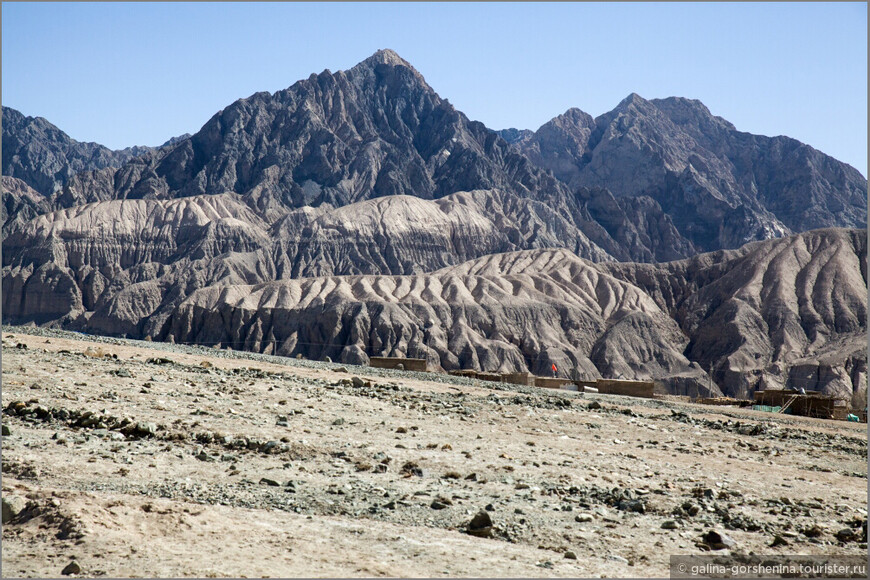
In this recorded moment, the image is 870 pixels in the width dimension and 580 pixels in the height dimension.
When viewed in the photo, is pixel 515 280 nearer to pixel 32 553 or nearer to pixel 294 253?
pixel 294 253

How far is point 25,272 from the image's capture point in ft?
551

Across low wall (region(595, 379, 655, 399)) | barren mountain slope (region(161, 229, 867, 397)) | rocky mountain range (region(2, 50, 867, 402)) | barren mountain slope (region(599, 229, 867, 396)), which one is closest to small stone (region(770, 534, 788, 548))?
low wall (region(595, 379, 655, 399))

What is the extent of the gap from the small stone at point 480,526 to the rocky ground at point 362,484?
0.03 metres

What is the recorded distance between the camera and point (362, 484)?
13.0m

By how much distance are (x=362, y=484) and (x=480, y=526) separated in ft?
7.96

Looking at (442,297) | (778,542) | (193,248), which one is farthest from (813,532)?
(193,248)

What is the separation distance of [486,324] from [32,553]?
112m

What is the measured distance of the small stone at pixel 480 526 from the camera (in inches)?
435

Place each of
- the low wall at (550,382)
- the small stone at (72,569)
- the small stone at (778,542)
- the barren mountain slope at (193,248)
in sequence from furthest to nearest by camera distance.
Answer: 1. the barren mountain slope at (193,248)
2. the low wall at (550,382)
3. the small stone at (778,542)
4. the small stone at (72,569)

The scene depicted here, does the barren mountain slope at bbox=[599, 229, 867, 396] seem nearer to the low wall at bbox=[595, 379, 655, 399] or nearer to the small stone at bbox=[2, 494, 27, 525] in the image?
the low wall at bbox=[595, 379, 655, 399]

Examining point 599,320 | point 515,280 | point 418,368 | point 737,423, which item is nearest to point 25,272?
point 515,280

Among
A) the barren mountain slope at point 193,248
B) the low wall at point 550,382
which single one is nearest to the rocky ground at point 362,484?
the low wall at point 550,382

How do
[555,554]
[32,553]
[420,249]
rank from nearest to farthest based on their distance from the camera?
[32,553]
[555,554]
[420,249]

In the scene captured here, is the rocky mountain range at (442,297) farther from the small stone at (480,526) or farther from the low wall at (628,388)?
the small stone at (480,526)
